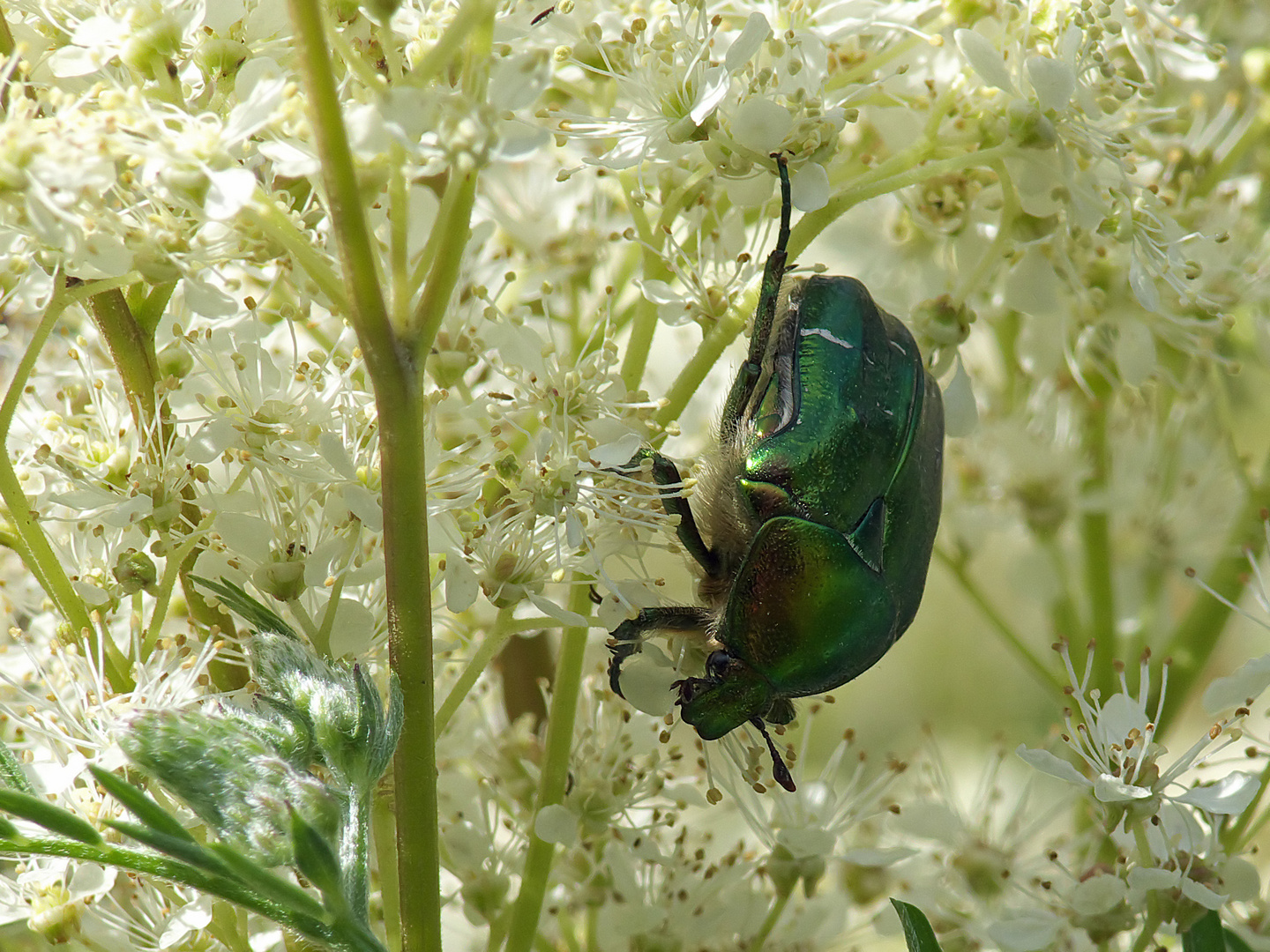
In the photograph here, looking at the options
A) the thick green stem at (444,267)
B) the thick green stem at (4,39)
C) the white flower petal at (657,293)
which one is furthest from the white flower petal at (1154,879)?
the thick green stem at (4,39)

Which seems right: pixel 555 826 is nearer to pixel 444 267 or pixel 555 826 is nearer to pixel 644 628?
pixel 644 628

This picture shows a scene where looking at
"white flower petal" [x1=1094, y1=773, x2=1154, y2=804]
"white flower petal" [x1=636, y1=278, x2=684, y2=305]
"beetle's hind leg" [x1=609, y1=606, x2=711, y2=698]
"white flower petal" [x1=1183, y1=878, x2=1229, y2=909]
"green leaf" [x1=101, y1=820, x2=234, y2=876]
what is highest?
"white flower petal" [x1=636, y1=278, x2=684, y2=305]

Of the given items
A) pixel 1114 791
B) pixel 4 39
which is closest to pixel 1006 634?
pixel 1114 791

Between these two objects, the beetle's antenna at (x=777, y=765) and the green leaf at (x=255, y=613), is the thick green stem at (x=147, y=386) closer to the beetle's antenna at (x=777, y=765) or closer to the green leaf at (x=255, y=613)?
the green leaf at (x=255, y=613)

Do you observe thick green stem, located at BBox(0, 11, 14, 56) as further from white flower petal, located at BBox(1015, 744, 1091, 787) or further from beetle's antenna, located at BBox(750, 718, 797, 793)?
white flower petal, located at BBox(1015, 744, 1091, 787)

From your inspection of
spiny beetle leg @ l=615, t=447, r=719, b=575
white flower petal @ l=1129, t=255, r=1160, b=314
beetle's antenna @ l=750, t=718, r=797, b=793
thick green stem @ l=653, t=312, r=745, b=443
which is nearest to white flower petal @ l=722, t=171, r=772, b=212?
thick green stem @ l=653, t=312, r=745, b=443

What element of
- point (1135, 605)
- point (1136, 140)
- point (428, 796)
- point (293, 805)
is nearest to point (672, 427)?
point (428, 796)
